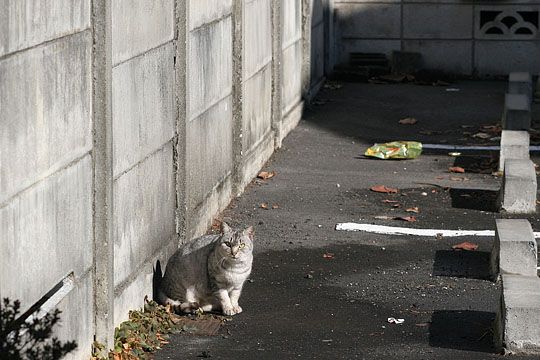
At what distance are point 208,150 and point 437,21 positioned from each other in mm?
11996

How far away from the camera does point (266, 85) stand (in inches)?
589

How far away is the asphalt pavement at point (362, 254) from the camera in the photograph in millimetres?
8391

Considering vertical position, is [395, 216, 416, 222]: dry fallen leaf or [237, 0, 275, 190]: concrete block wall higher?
[237, 0, 275, 190]: concrete block wall

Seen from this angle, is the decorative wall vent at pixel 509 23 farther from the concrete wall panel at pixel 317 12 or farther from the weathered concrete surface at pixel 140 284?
the weathered concrete surface at pixel 140 284

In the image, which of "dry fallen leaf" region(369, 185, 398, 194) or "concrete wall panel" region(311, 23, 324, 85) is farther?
"concrete wall panel" region(311, 23, 324, 85)

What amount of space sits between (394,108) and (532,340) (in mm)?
11515

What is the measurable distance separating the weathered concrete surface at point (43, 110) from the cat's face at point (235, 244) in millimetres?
1888

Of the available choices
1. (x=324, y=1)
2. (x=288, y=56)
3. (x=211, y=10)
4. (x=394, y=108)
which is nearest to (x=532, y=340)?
(x=211, y=10)

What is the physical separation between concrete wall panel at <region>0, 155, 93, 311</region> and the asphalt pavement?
1301 mm

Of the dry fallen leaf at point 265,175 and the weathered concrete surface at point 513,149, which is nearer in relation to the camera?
the dry fallen leaf at point 265,175

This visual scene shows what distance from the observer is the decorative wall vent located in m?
22.0

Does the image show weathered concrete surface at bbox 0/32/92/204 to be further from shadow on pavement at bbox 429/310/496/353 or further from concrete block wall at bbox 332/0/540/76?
concrete block wall at bbox 332/0/540/76

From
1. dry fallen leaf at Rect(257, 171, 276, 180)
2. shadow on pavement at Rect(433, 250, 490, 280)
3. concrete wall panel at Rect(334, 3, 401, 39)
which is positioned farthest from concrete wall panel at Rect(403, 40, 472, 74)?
shadow on pavement at Rect(433, 250, 490, 280)

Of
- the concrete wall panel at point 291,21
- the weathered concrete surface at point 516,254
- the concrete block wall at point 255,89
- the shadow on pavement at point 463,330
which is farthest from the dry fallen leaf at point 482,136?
the shadow on pavement at point 463,330
